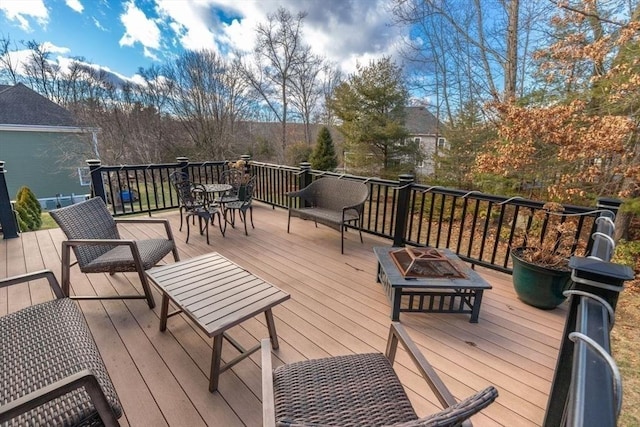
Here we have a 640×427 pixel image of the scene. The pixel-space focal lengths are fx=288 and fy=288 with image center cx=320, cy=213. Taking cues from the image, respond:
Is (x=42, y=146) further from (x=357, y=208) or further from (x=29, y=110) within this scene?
(x=357, y=208)

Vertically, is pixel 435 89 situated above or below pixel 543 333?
above

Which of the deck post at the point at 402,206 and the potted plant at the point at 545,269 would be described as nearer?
the potted plant at the point at 545,269

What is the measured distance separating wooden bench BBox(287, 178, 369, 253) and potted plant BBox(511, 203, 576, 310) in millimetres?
1732

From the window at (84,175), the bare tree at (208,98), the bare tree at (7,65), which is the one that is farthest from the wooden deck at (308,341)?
the bare tree at (7,65)

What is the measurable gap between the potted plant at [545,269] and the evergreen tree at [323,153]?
10.0 metres

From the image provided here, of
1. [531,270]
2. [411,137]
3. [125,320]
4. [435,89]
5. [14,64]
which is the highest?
[14,64]

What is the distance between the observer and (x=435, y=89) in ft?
32.6

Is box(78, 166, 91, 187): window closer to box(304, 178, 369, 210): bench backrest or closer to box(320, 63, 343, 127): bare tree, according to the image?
box(320, 63, 343, 127): bare tree

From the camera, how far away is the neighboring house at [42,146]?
32.9ft

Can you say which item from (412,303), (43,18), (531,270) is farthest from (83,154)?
(531,270)

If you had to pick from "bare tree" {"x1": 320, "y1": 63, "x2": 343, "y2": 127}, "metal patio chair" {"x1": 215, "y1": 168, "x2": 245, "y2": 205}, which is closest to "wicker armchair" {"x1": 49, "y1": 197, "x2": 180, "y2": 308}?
"metal patio chair" {"x1": 215, "y1": 168, "x2": 245, "y2": 205}

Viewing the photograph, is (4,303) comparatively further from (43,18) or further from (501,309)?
(43,18)

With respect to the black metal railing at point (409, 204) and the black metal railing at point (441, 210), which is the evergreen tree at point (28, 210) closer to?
the black metal railing at point (409, 204)

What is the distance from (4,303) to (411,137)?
11.6 metres
